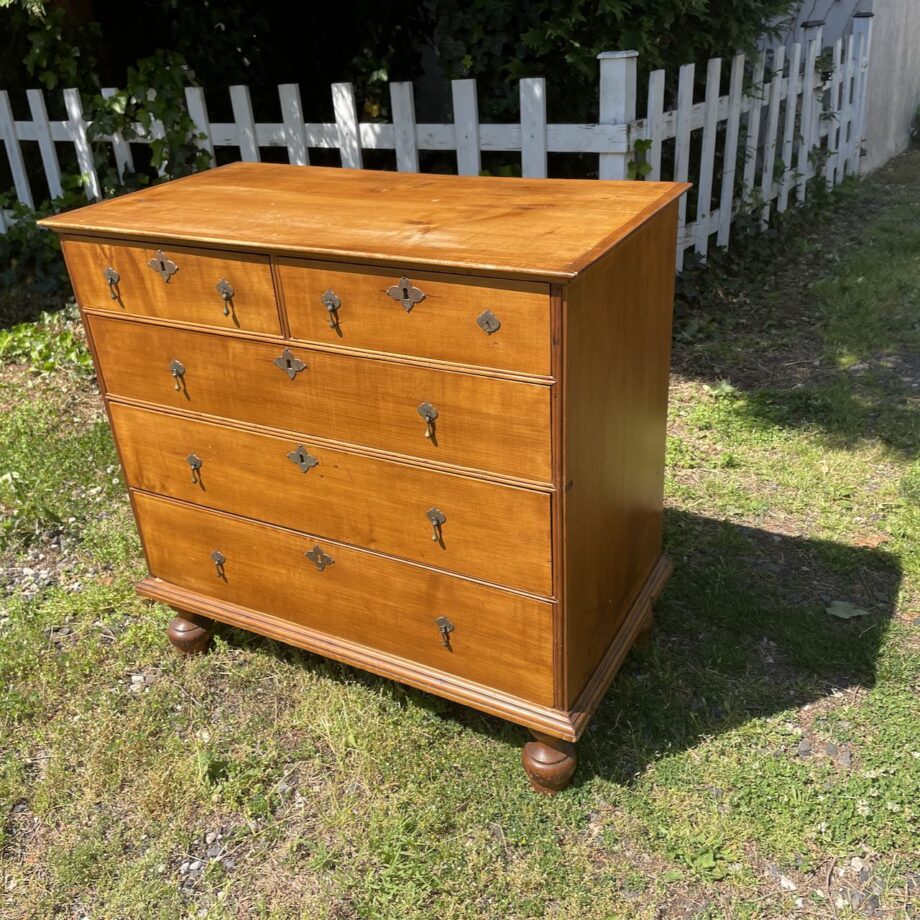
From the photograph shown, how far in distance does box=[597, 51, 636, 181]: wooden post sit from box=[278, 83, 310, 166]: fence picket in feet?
5.40

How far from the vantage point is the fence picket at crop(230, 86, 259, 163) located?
4914 mm

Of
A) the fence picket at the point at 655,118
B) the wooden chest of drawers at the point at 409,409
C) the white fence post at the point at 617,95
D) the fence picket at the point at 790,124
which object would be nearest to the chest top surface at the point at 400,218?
the wooden chest of drawers at the point at 409,409

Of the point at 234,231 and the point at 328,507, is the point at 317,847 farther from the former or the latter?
the point at 234,231

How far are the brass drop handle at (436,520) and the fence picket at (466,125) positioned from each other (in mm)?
2537

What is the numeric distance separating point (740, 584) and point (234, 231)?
6.49 feet

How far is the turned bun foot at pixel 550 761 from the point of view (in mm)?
2242

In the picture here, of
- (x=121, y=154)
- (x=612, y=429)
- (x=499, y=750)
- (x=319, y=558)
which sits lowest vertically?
(x=499, y=750)

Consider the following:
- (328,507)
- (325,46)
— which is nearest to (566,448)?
(328,507)

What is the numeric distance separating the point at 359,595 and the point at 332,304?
0.81 m

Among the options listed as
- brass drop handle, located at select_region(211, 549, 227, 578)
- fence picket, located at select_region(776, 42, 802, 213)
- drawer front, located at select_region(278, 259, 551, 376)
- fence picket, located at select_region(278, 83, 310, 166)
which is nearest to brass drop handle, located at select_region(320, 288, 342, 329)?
drawer front, located at select_region(278, 259, 551, 376)

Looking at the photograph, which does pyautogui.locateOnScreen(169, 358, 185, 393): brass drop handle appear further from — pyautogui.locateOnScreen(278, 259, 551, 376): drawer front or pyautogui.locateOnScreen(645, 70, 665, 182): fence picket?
pyautogui.locateOnScreen(645, 70, 665, 182): fence picket

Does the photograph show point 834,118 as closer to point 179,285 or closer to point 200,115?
point 200,115

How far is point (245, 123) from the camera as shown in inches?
197

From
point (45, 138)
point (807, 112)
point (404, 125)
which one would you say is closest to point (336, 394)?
point (404, 125)
